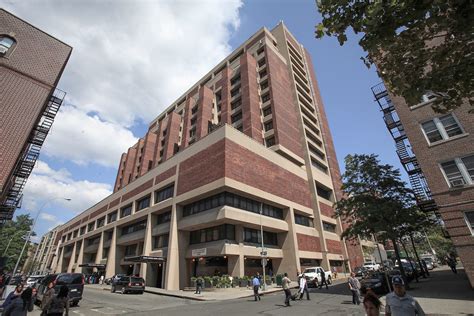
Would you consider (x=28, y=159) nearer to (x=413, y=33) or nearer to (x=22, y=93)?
(x=22, y=93)

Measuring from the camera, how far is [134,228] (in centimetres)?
4266

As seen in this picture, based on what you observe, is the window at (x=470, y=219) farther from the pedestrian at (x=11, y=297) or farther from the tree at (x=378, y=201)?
the pedestrian at (x=11, y=297)

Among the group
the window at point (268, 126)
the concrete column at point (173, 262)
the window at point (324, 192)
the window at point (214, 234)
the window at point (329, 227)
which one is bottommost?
the concrete column at point (173, 262)

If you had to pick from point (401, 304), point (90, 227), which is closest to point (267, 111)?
point (401, 304)

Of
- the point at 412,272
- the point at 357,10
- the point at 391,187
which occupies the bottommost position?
the point at 412,272

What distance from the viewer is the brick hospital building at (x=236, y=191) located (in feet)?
95.5

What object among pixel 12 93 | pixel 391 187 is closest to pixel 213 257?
pixel 391 187

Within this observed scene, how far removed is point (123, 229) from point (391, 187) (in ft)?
142

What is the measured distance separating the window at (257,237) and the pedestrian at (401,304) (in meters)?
25.5

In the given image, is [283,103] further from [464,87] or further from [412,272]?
[464,87]

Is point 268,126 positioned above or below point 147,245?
above

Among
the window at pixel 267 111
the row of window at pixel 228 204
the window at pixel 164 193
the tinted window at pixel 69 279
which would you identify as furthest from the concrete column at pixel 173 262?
the window at pixel 267 111

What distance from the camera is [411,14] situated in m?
5.27

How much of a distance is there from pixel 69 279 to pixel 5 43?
2597 centimetres
